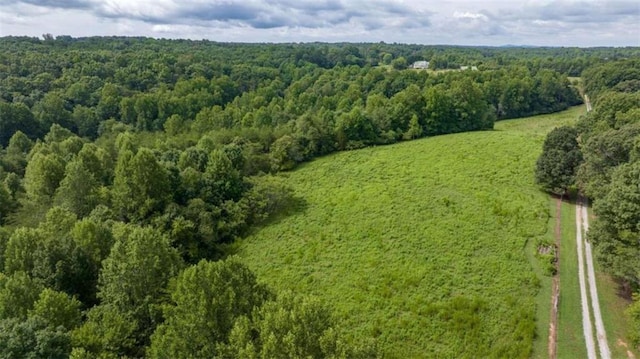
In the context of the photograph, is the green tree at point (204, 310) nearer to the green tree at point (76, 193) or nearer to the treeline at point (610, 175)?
the green tree at point (76, 193)

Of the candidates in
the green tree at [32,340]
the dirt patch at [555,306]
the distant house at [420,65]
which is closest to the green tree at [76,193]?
the green tree at [32,340]

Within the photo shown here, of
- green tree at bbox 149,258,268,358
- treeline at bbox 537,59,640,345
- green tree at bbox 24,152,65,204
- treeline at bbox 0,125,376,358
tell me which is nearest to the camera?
treeline at bbox 0,125,376,358

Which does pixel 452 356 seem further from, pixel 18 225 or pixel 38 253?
pixel 18 225

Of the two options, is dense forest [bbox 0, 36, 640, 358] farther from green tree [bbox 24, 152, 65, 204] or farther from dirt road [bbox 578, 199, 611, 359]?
dirt road [bbox 578, 199, 611, 359]

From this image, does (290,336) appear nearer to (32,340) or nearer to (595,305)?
(32,340)

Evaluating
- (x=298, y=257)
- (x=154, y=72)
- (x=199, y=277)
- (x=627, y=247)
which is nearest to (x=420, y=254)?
(x=298, y=257)

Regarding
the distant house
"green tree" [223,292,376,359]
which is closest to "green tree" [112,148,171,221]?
"green tree" [223,292,376,359]

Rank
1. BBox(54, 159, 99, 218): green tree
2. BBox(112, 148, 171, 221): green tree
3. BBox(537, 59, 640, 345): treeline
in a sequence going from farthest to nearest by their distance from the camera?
BBox(112, 148, 171, 221): green tree < BBox(54, 159, 99, 218): green tree < BBox(537, 59, 640, 345): treeline
